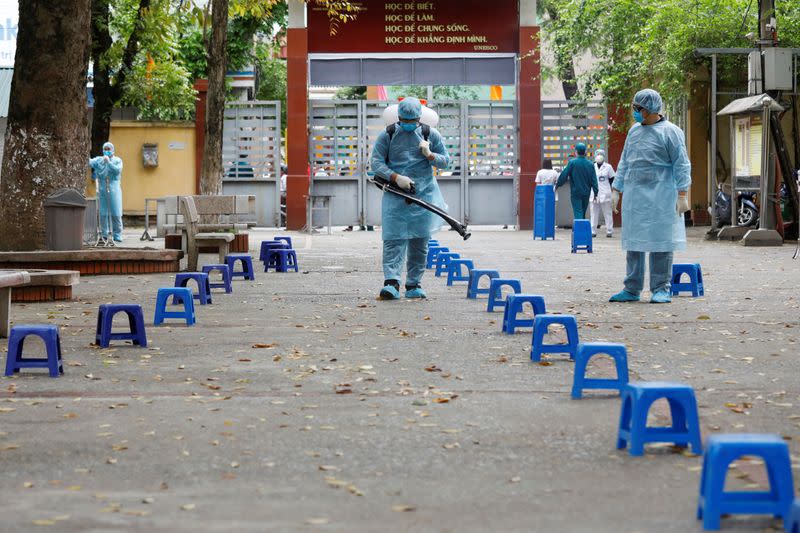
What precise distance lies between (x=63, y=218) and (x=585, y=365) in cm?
938

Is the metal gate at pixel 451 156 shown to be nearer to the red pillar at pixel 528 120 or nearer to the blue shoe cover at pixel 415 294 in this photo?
the red pillar at pixel 528 120

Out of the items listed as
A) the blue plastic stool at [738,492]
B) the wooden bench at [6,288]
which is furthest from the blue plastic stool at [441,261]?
the blue plastic stool at [738,492]

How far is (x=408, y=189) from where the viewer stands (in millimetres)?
12906

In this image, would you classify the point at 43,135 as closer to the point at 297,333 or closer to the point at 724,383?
the point at 297,333

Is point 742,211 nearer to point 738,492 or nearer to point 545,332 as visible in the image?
point 545,332

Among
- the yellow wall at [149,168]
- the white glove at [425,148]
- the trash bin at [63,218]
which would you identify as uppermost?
the yellow wall at [149,168]

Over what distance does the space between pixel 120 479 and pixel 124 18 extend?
26615mm

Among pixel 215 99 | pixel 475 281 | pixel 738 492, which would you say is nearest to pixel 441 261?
pixel 475 281

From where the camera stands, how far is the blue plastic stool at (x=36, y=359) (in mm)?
7629

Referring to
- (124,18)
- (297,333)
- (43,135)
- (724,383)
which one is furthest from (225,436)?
(124,18)

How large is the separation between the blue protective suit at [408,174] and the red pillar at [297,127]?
1925cm

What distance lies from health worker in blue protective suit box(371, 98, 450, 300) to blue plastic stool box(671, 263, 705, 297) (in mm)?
2264

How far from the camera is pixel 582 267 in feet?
58.5

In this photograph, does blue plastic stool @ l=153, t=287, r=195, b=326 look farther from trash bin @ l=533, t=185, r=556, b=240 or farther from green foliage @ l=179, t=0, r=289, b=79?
green foliage @ l=179, t=0, r=289, b=79
